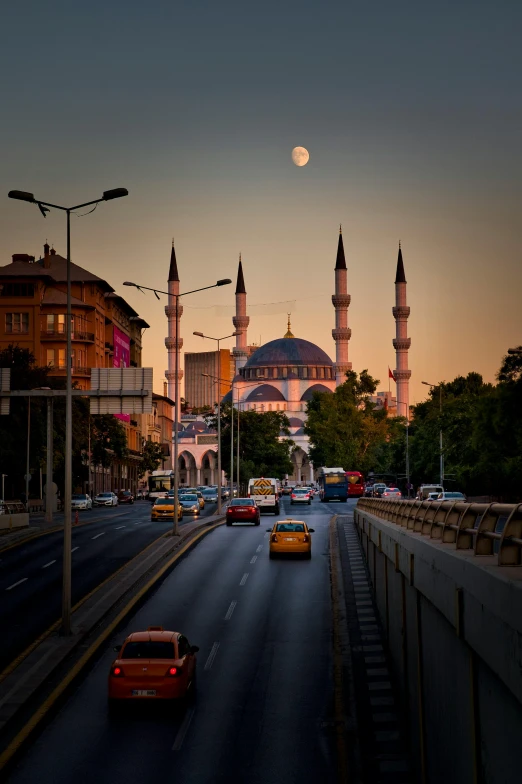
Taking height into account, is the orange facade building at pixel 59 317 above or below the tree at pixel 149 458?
above

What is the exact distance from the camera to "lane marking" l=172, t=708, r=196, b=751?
70.1 ft

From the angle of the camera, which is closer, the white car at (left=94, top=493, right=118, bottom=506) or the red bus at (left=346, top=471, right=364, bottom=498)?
the white car at (left=94, top=493, right=118, bottom=506)

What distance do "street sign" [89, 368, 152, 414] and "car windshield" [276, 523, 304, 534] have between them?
11.9 m

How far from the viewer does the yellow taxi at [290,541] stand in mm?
49753

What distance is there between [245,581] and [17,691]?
1920cm

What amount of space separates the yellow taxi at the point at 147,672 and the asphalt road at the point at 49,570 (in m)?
4.97

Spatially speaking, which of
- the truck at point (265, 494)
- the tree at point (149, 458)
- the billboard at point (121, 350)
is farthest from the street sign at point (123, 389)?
the tree at point (149, 458)

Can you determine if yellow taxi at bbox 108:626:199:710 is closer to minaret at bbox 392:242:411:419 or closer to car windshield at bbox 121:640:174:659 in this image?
car windshield at bbox 121:640:174:659

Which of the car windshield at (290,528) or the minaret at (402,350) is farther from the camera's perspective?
the minaret at (402,350)

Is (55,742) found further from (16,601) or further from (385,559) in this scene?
(16,601)

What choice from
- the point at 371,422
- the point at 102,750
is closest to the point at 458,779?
the point at 102,750

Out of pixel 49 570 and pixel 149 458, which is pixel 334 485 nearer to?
pixel 149 458

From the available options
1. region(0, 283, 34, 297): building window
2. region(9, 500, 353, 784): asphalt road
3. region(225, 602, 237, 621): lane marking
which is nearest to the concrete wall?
region(9, 500, 353, 784): asphalt road

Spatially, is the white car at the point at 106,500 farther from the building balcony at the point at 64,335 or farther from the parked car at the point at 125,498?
the building balcony at the point at 64,335
